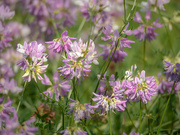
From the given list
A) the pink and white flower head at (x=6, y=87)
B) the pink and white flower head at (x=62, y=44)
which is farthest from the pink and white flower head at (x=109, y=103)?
the pink and white flower head at (x=6, y=87)

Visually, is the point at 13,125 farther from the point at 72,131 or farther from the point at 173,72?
the point at 173,72

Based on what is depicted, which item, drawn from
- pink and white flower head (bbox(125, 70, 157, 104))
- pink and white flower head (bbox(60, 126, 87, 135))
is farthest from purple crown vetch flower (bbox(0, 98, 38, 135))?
pink and white flower head (bbox(125, 70, 157, 104))

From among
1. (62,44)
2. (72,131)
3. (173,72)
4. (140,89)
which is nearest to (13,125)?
(72,131)

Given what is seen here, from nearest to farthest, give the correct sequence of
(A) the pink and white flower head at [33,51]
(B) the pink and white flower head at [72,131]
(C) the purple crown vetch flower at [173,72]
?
(B) the pink and white flower head at [72,131] → (A) the pink and white flower head at [33,51] → (C) the purple crown vetch flower at [173,72]

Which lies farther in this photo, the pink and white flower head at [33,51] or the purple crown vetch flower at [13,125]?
the pink and white flower head at [33,51]

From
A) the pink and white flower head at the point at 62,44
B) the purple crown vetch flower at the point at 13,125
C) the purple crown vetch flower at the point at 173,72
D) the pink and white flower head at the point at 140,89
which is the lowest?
the purple crown vetch flower at the point at 13,125

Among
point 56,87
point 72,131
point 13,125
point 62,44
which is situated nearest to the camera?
point 13,125

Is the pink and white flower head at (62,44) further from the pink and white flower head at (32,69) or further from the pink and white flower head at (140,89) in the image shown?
the pink and white flower head at (140,89)

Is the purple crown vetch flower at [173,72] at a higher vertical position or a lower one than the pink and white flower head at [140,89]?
higher

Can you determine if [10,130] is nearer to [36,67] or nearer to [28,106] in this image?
[36,67]
